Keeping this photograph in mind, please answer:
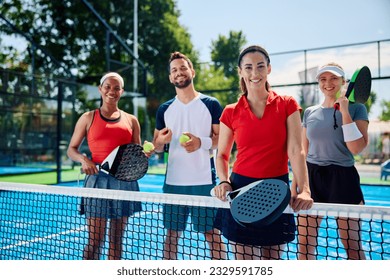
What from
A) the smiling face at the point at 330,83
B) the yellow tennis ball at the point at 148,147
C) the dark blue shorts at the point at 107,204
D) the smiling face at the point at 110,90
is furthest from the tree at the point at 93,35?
the smiling face at the point at 330,83

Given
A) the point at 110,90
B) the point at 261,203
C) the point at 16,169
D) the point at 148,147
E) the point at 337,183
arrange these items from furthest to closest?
the point at 16,169
the point at 110,90
the point at 148,147
the point at 337,183
the point at 261,203

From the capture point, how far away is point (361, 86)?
2293mm

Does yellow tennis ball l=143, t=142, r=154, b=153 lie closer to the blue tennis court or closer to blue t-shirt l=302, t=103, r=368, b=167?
blue t-shirt l=302, t=103, r=368, b=167

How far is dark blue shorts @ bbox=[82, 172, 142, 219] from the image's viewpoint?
2477 millimetres

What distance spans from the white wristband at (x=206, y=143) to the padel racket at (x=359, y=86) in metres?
0.80

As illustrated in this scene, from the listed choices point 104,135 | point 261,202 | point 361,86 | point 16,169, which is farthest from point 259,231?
point 16,169

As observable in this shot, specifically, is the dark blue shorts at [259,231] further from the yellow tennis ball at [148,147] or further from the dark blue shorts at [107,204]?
the dark blue shorts at [107,204]

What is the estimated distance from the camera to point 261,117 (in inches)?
71.8

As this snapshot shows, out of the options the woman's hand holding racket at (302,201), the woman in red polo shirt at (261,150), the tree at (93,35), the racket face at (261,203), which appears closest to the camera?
the racket face at (261,203)

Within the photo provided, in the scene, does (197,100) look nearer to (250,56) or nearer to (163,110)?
(163,110)

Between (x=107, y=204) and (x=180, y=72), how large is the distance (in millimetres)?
986

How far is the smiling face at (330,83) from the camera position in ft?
7.63

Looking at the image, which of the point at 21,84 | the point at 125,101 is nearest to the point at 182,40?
the point at 125,101

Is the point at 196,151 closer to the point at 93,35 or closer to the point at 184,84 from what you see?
the point at 184,84
